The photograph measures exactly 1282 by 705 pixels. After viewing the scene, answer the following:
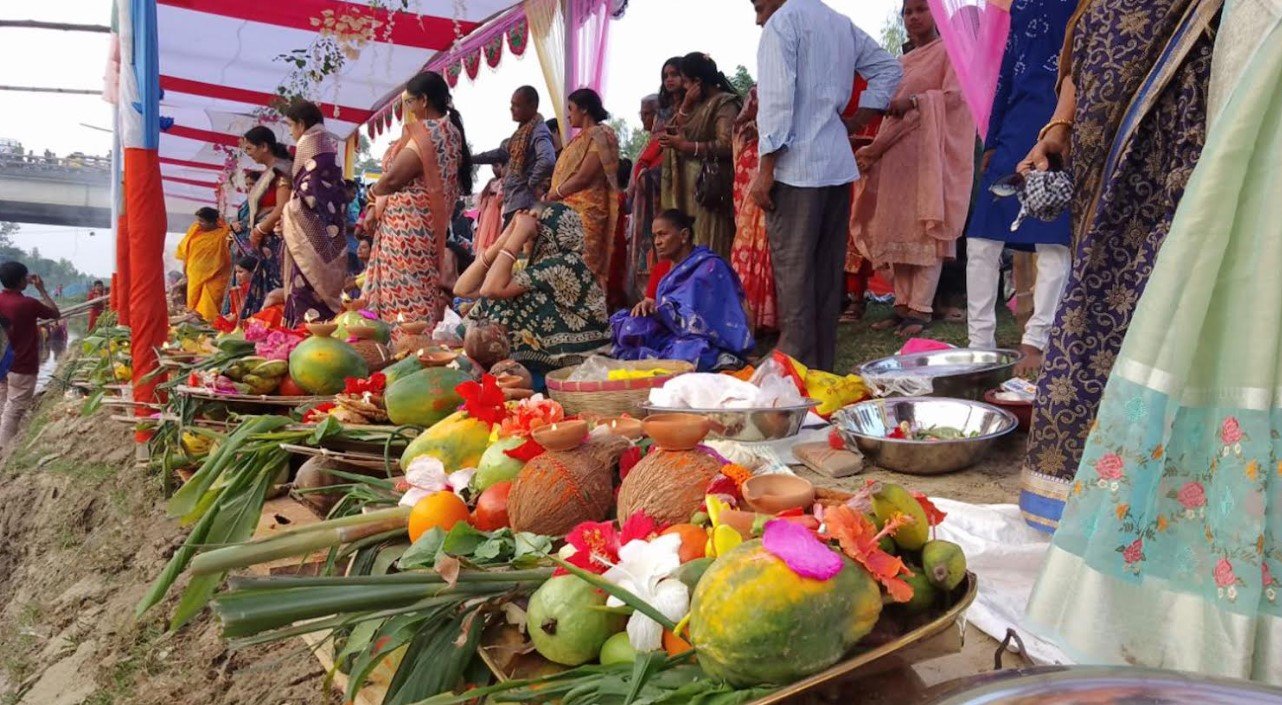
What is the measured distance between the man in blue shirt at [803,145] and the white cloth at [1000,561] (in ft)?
6.14

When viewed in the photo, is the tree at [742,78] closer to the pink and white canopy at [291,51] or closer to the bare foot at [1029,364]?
the pink and white canopy at [291,51]

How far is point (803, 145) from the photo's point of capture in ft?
13.4

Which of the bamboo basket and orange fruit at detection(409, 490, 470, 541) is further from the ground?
the bamboo basket

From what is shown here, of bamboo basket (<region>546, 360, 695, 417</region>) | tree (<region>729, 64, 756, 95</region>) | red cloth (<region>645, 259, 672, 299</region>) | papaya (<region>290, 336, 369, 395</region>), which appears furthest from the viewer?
tree (<region>729, 64, 756, 95</region>)

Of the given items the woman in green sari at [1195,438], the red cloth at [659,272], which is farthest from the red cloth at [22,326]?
the woman in green sari at [1195,438]

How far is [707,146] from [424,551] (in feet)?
14.6

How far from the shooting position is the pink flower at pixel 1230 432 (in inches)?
54.1

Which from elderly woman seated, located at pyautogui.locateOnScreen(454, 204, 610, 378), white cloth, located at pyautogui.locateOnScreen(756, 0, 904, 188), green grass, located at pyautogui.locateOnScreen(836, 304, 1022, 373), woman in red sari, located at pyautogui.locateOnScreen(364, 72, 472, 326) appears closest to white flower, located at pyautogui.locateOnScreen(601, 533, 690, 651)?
elderly woman seated, located at pyautogui.locateOnScreen(454, 204, 610, 378)

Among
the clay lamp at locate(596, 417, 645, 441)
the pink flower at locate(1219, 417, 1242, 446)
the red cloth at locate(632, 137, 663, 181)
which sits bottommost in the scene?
the clay lamp at locate(596, 417, 645, 441)

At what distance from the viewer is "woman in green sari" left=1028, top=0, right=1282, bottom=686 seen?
135cm

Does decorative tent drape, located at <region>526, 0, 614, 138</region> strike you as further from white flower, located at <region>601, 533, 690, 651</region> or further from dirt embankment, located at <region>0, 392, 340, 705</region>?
white flower, located at <region>601, 533, 690, 651</region>

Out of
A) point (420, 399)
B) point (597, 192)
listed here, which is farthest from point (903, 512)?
point (597, 192)

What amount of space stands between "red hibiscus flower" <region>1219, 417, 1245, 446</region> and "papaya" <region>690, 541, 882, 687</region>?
2.37 feet

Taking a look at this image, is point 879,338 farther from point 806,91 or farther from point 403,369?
point 403,369
